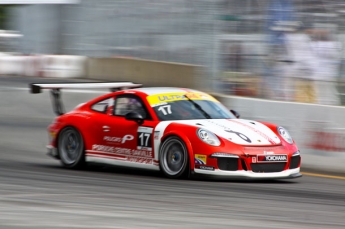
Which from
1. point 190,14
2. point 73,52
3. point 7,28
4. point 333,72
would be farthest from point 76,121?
point 7,28

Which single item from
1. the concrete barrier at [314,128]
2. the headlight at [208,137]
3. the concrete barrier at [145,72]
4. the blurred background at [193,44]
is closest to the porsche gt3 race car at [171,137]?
the headlight at [208,137]

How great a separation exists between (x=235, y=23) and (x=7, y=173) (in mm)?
5004

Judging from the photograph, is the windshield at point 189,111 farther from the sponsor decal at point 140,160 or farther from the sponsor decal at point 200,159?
the sponsor decal at point 200,159

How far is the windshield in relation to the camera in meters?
9.88

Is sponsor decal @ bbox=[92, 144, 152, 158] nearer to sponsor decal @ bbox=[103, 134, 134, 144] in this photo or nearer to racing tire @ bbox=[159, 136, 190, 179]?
sponsor decal @ bbox=[103, 134, 134, 144]

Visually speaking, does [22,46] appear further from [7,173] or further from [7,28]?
[7,173]

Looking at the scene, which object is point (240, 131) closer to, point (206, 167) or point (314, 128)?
point (206, 167)

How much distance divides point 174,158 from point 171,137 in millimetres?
255

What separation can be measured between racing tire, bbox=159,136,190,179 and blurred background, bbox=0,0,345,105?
10.1 ft

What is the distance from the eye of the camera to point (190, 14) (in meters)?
15.8

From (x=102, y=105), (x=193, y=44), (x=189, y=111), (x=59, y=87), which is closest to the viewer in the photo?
(x=189, y=111)

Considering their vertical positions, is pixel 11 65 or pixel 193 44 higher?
pixel 193 44

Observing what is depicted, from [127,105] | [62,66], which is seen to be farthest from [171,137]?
[62,66]

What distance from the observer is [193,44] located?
15.7 m
